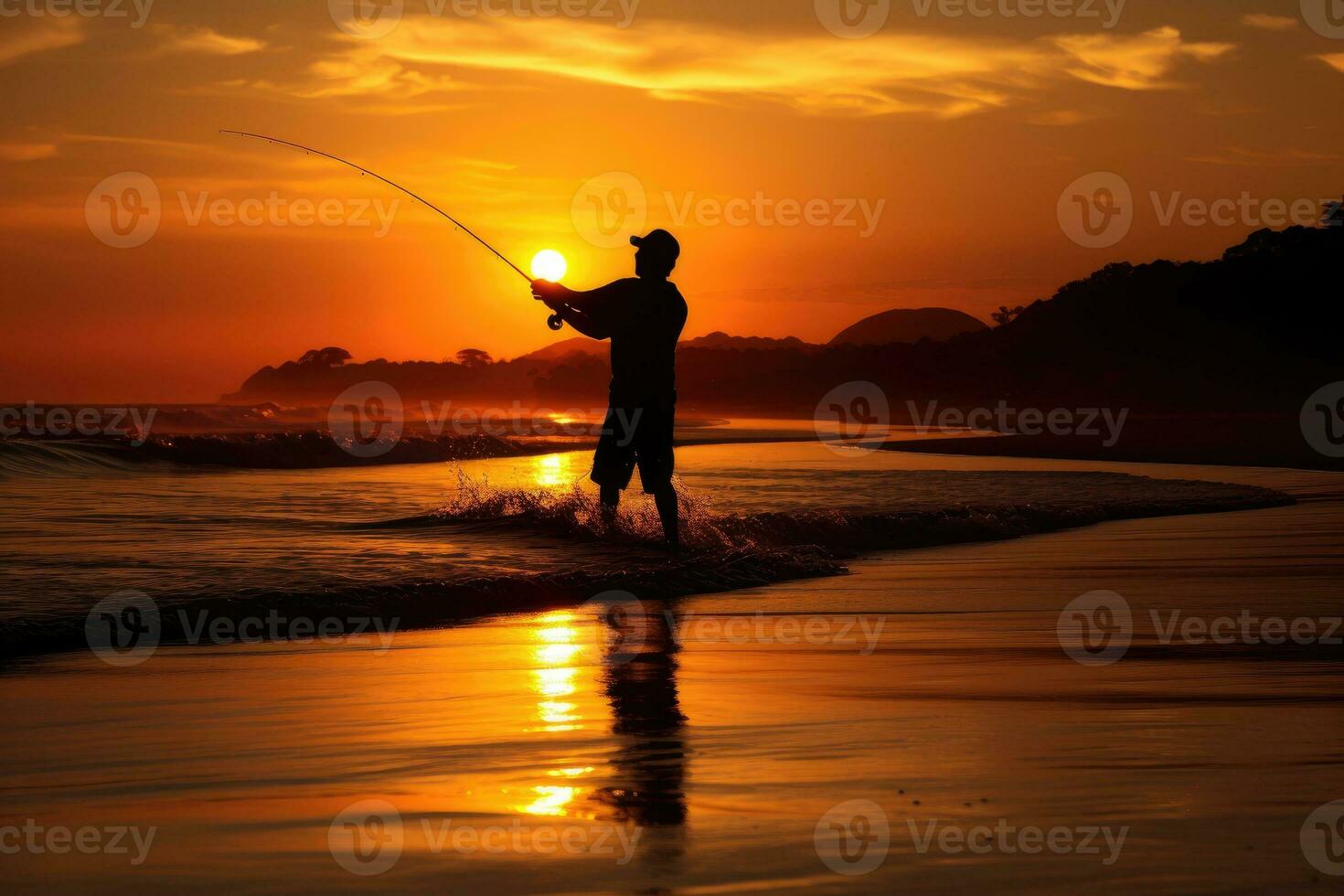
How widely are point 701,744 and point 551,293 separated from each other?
552 cm

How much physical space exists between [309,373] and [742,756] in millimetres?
80267

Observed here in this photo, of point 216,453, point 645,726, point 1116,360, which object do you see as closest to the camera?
point 645,726

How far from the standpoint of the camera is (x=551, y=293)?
899 cm

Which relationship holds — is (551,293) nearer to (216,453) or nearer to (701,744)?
(701,744)

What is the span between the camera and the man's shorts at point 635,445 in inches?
358

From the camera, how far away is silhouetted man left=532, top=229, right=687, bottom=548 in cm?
Result: 900

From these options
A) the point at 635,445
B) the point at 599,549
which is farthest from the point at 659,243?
the point at 599,549

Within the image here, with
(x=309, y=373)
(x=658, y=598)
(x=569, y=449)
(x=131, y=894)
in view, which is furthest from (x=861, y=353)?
(x=131, y=894)

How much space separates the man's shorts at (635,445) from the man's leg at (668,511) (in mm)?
54

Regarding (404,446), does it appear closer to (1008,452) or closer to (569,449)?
(569,449)

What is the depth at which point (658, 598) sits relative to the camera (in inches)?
307

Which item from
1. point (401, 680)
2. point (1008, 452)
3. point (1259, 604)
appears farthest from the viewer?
point (1008, 452)

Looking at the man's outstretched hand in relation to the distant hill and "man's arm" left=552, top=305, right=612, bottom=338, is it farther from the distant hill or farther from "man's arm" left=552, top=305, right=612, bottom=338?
the distant hill

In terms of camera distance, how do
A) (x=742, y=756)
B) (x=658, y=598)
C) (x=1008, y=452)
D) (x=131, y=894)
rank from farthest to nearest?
(x=1008, y=452)
(x=658, y=598)
(x=742, y=756)
(x=131, y=894)
